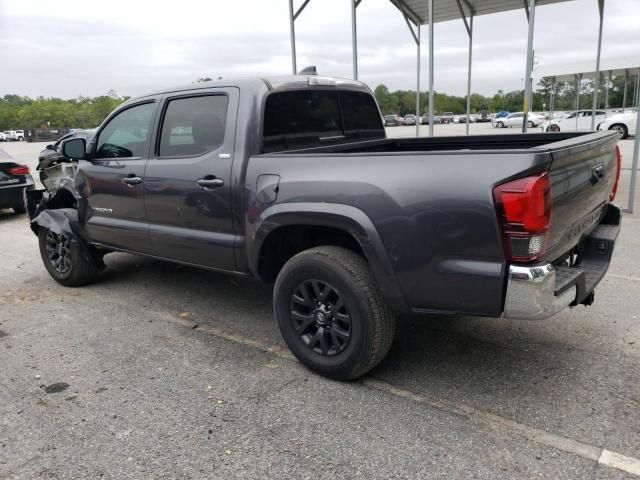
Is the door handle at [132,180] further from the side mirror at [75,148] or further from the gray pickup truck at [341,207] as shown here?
the side mirror at [75,148]

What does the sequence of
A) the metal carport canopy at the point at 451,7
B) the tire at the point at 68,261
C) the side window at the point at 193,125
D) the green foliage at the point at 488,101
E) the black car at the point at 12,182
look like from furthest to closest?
the green foliage at the point at 488,101, the metal carport canopy at the point at 451,7, the black car at the point at 12,182, the tire at the point at 68,261, the side window at the point at 193,125

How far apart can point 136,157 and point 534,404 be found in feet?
11.4

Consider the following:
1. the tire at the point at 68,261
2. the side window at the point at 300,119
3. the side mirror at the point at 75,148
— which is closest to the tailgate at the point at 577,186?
the side window at the point at 300,119

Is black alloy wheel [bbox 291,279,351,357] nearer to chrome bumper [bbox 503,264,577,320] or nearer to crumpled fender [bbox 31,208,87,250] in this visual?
chrome bumper [bbox 503,264,577,320]

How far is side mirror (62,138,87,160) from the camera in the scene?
4.71 meters

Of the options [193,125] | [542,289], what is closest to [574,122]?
[193,125]

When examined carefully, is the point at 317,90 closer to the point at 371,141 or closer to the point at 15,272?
the point at 371,141

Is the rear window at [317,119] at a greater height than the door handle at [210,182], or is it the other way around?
the rear window at [317,119]

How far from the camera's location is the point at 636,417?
2773mm

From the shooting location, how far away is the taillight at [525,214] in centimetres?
243

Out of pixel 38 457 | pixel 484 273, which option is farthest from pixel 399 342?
pixel 38 457

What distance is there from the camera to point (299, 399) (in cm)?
310

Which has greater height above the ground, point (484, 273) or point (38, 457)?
point (484, 273)

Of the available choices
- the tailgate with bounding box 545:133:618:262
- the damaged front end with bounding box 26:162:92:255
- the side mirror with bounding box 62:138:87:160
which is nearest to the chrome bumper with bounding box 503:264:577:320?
the tailgate with bounding box 545:133:618:262
